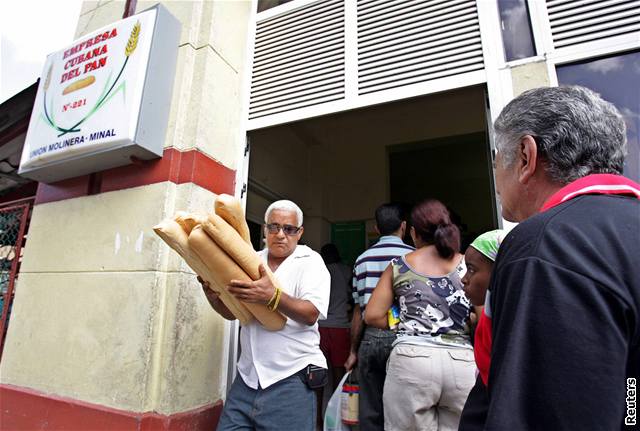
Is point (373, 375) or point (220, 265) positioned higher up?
point (220, 265)

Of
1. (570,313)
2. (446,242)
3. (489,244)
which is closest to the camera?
(570,313)

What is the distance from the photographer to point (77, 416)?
7.59 ft

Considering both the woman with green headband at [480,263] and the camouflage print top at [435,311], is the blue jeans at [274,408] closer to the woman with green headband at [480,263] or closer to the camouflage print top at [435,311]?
→ the camouflage print top at [435,311]

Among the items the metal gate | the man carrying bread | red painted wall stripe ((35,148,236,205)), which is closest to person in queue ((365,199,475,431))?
the man carrying bread

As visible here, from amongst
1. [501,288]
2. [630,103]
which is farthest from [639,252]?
[630,103]

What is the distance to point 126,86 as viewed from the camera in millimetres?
2580

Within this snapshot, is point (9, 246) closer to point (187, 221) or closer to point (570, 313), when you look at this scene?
point (187, 221)

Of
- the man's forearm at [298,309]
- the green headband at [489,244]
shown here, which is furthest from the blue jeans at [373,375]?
the green headband at [489,244]

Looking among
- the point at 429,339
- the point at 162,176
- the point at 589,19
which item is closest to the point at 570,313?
the point at 429,339

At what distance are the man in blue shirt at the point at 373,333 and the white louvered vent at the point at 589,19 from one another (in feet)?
4.92

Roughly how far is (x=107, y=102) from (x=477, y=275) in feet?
9.10

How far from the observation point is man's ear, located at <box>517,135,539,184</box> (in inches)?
33.1

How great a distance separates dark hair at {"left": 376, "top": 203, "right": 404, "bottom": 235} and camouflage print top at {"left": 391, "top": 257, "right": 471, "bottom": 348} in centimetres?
66

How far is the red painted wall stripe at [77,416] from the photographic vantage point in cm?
215
